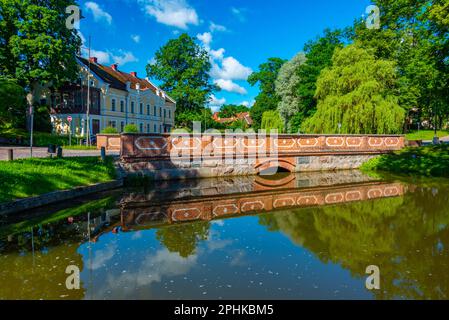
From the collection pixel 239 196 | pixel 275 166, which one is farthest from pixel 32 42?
pixel 239 196

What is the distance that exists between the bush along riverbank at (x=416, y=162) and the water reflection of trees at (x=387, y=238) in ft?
30.5

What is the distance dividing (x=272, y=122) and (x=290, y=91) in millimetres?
5226

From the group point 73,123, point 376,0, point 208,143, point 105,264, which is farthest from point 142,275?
point 73,123

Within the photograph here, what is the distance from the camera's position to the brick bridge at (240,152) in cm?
1589

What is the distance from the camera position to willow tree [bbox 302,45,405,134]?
25281 mm

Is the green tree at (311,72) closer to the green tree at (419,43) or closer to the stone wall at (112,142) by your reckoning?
the green tree at (419,43)

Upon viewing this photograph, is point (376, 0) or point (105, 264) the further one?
point (376, 0)

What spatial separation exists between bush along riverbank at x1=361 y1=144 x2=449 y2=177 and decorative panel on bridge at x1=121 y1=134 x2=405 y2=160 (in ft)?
3.19

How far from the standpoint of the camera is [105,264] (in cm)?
570

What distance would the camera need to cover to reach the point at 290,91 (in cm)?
4072

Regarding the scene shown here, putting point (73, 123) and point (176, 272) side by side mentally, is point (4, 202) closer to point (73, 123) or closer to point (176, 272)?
point (176, 272)

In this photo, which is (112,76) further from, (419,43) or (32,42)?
(419,43)
